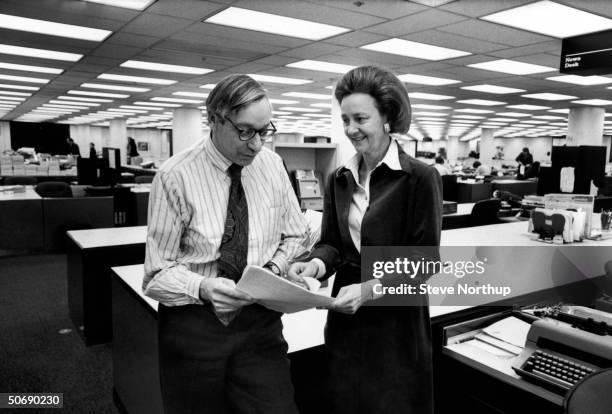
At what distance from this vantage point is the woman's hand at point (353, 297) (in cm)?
114

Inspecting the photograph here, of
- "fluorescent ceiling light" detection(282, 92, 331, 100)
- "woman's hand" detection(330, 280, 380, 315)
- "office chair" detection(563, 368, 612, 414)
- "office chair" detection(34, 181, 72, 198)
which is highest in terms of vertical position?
"fluorescent ceiling light" detection(282, 92, 331, 100)

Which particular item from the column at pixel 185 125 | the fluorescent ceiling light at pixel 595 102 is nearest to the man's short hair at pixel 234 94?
the fluorescent ceiling light at pixel 595 102

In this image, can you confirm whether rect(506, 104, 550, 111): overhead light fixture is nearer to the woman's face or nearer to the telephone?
the telephone

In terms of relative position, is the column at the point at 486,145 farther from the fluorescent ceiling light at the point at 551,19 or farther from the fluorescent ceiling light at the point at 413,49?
the fluorescent ceiling light at the point at 551,19

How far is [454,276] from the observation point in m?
2.18

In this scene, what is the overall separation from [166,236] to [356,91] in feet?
2.10

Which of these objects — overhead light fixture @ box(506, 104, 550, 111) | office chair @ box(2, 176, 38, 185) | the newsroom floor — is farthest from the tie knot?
overhead light fixture @ box(506, 104, 550, 111)

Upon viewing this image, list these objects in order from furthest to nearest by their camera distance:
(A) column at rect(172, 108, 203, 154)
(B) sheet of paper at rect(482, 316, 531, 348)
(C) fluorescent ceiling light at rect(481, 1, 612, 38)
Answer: (A) column at rect(172, 108, 203, 154) → (C) fluorescent ceiling light at rect(481, 1, 612, 38) → (B) sheet of paper at rect(482, 316, 531, 348)

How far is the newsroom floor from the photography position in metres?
2.70

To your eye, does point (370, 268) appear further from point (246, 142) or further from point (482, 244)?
point (482, 244)

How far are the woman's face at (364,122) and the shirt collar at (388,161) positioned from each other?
4 cm

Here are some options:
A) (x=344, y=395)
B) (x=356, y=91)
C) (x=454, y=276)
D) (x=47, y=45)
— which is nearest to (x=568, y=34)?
(x=454, y=276)

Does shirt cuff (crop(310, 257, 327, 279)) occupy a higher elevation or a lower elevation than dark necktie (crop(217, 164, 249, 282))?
lower

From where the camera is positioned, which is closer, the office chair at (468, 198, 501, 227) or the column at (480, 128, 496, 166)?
the office chair at (468, 198, 501, 227)
